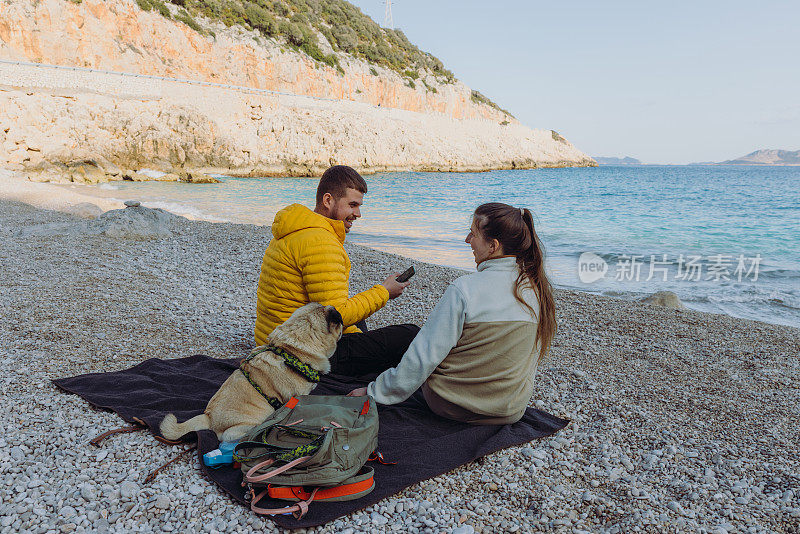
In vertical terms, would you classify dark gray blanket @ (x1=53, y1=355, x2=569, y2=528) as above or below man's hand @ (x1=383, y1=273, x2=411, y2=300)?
below

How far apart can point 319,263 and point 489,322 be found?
4.28 ft

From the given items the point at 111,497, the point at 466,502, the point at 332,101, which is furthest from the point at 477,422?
the point at 332,101

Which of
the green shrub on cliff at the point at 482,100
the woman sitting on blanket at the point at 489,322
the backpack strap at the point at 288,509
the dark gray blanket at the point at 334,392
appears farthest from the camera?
the green shrub on cliff at the point at 482,100

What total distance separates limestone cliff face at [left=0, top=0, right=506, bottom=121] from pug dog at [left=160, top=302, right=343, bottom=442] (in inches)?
1642

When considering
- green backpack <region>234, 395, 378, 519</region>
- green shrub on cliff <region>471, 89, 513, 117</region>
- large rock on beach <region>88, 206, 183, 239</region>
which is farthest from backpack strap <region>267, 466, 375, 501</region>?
Result: green shrub on cliff <region>471, 89, 513, 117</region>

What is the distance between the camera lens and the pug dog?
123 inches

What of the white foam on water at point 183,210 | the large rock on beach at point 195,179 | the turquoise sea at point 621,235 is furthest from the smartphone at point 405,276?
the large rock on beach at point 195,179

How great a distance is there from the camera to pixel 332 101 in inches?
2082

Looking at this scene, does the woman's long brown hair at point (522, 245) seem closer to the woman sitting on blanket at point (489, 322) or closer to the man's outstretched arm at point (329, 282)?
the woman sitting on blanket at point (489, 322)

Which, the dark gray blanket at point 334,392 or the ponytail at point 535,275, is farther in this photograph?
the ponytail at point 535,275

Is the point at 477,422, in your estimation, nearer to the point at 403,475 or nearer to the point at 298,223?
the point at 403,475

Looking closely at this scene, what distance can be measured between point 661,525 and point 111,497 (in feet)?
9.68

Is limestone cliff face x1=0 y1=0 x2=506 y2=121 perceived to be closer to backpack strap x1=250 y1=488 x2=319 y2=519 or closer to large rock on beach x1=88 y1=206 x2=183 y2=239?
large rock on beach x1=88 y1=206 x2=183 y2=239

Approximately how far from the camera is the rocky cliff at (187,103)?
106ft
